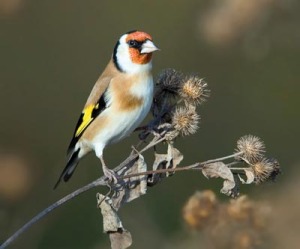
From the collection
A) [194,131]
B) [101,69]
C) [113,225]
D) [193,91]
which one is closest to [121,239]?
[113,225]

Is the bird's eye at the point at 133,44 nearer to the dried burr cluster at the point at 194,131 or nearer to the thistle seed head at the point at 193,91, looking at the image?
the dried burr cluster at the point at 194,131

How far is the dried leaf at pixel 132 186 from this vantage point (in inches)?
143

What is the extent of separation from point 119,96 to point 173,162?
0.50 metres

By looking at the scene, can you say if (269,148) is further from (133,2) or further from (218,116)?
(133,2)

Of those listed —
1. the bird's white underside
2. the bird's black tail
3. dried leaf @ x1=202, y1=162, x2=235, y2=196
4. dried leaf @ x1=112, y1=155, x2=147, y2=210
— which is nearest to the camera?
dried leaf @ x1=202, y1=162, x2=235, y2=196

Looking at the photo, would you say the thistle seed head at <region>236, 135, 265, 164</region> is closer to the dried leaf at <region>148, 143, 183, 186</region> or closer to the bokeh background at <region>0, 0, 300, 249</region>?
the dried leaf at <region>148, 143, 183, 186</region>

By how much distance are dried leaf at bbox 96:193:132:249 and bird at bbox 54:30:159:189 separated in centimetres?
58

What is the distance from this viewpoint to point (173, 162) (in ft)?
12.1

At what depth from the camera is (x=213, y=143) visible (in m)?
6.52

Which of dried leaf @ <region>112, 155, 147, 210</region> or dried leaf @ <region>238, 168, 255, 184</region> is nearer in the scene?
dried leaf @ <region>238, 168, 255, 184</region>

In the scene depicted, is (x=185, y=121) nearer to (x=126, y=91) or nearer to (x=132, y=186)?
(x=132, y=186)

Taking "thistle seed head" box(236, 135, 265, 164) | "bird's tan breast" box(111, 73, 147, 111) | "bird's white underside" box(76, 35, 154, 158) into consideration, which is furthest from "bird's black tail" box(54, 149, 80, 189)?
"thistle seed head" box(236, 135, 265, 164)

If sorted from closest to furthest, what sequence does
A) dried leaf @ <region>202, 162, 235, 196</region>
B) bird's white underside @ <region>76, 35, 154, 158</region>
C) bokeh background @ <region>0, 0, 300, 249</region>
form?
dried leaf @ <region>202, 162, 235, 196</region> → bird's white underside @ <region>76, 35, 154, 158</region> → bokeh background @ <region>0, 0, 300, 249</region>

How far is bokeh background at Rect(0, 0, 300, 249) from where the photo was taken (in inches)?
205
